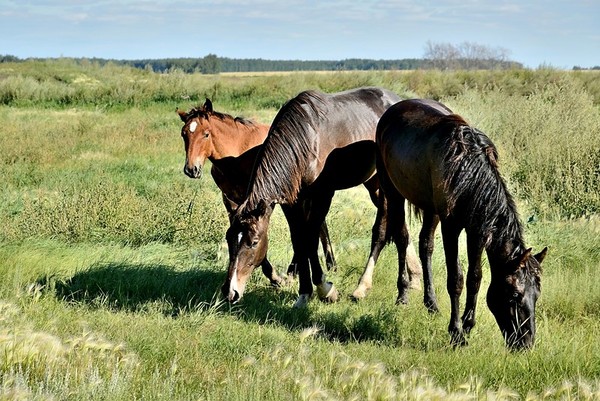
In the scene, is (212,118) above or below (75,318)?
above

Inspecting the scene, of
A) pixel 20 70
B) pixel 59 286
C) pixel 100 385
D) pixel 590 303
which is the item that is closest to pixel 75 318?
pixel 59 286

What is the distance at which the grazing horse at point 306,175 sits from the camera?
6617 mm

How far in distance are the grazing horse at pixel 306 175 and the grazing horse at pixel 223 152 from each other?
114cm

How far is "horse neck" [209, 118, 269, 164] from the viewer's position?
8719mm

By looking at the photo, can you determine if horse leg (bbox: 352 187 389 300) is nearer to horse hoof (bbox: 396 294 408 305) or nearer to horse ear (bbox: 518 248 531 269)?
horse hoof (bbox: 396 294 408 305)

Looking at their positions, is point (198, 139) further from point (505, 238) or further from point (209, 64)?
point (209, 64)

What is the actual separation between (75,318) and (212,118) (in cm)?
354

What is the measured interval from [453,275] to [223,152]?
3.59 meters

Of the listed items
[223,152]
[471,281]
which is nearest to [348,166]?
[223,152]

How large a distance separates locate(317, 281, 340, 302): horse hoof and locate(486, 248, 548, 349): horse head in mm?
2396

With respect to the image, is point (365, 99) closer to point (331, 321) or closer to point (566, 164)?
point (331, 321)

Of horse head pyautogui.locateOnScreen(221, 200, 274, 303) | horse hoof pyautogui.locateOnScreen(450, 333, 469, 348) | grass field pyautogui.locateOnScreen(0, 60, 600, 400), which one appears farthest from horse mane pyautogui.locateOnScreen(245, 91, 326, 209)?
horse hoof pyautogui.locateOnScreen(450, 333, 469, 348)

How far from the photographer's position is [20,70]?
47.0 metres

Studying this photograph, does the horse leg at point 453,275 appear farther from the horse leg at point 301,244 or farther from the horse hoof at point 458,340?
the horse leg at point 301,244
